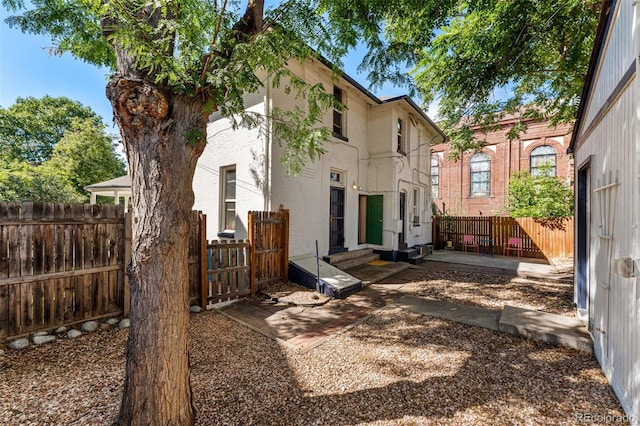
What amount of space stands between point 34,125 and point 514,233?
118ft

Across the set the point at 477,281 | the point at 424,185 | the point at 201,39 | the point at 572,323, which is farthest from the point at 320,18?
the point at 424,185

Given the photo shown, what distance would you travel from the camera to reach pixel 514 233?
1248 cm

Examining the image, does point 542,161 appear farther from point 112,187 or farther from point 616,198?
point 112,187

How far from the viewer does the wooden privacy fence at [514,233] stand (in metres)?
11.3

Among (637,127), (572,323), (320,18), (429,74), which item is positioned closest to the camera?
(637,127)

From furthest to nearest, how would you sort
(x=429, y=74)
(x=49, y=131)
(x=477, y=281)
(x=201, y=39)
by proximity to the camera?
(x=49, y=131) → (x=477, y=281) → (x=429, y=74) → (x=201, y=39)

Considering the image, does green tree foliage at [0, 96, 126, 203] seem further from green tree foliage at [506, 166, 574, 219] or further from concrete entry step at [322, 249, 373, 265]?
green tree foliage at [506, 166, 574, 219]

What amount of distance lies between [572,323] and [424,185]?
9778 millimetres

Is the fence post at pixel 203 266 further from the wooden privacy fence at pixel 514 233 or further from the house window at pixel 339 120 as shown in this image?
the wooden privacy fence at pixel 514 233

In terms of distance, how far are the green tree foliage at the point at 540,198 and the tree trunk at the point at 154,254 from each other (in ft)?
52.5

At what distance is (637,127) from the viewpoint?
206 centimetres

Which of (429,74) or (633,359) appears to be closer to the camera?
(633,359)

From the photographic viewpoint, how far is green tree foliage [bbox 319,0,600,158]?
4.43m

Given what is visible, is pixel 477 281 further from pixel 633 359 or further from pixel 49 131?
pixel 49 131
